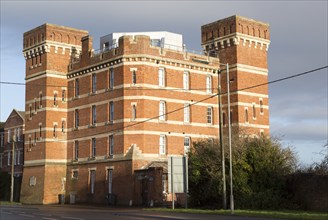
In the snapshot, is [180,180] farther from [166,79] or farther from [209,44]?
[209,44]

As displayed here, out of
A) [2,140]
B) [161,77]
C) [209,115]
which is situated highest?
[161,77]

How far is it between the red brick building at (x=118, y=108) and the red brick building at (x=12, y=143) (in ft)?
33.8

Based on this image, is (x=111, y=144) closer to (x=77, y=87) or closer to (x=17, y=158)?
(x=77, y=87)

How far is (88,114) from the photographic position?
5575 centimetres

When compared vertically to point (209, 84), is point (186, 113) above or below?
below

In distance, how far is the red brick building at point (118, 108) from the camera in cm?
5041

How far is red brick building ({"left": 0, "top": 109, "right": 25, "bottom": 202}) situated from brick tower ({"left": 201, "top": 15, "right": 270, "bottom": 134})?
2869 cm

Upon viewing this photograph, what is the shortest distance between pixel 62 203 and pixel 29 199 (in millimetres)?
4810

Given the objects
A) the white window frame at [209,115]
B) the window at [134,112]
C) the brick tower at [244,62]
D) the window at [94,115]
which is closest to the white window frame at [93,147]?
the window at [94,115]

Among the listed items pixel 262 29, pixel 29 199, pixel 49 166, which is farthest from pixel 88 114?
pixel 262 29

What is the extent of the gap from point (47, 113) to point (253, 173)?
1082 inches

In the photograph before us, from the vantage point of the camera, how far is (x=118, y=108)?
51469 mm

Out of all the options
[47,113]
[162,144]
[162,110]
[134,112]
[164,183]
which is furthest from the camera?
[47,113]

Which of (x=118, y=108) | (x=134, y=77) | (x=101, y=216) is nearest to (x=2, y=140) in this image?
(x=118, y=108)
